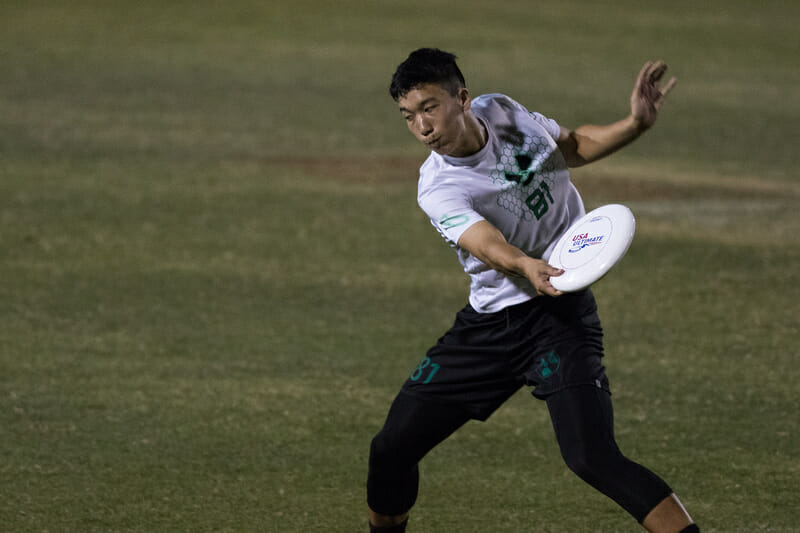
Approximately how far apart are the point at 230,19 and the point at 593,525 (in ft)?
82.7

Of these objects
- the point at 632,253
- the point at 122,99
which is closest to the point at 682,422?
the point at 632,253

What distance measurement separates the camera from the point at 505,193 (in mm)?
4816

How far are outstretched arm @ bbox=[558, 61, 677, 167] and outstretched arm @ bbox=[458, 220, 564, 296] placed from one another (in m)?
0.72

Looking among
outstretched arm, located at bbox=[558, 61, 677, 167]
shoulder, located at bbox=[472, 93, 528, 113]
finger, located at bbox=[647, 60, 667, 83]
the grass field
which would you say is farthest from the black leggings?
finger, located at bbox=[647, 60, 667, 83]

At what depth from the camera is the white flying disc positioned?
4238 millimetres

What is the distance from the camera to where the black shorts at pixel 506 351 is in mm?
4785

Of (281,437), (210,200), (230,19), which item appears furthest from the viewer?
(230,19)

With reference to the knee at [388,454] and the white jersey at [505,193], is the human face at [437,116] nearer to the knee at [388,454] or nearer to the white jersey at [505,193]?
the white jersey at [505,193]

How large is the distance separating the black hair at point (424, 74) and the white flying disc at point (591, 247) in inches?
27.0

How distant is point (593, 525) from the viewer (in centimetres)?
582

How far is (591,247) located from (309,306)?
5449 mm

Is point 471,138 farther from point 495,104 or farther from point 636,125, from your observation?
point 636,125

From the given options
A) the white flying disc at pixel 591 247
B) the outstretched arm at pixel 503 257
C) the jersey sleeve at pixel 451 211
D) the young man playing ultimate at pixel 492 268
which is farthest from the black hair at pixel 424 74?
the white flying disc at pixel 591 247

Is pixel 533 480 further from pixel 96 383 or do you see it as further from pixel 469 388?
pixel 96 383
